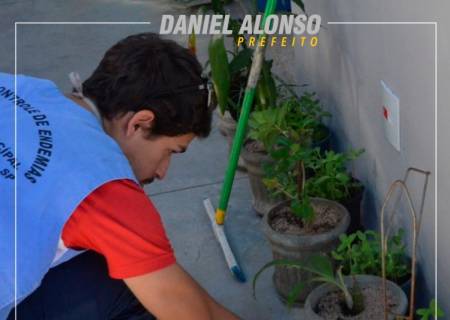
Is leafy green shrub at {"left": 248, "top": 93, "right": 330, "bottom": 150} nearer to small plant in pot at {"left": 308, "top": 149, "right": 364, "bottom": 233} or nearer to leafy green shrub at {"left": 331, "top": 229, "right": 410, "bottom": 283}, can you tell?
small plant in pot at {"left": 308, "top": 149, "right": 364, "bottom": 233}

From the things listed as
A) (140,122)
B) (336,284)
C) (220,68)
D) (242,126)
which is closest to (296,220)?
(242,126)

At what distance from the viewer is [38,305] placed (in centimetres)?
206

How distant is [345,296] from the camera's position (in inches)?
90.0

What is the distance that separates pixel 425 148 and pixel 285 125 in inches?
29.9

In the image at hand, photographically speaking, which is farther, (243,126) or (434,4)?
(243,126)

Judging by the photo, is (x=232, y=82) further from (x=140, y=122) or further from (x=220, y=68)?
(x=140, y=122)

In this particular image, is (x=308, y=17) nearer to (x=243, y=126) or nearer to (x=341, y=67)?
(x=341, y=67)

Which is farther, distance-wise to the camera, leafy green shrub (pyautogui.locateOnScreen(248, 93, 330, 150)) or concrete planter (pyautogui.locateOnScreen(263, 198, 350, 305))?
leafy green shrub (pyautogui.locateOnScreen(248, 93, 330, 150))

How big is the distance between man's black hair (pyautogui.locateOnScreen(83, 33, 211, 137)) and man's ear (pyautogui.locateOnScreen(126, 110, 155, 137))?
12 mm

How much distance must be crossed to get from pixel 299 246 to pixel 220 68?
798 millimetres

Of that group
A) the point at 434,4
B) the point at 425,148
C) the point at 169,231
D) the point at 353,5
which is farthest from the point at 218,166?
the point at 434,4

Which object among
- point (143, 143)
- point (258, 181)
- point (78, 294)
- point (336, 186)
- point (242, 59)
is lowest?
point (258, 181)

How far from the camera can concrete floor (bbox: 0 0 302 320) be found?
9.60 feet

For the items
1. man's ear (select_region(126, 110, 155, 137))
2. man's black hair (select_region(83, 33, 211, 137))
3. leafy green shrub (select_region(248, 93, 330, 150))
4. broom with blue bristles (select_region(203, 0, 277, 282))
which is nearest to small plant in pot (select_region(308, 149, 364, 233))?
leafy green shrub (select_region(248, 93, 330, 150))
